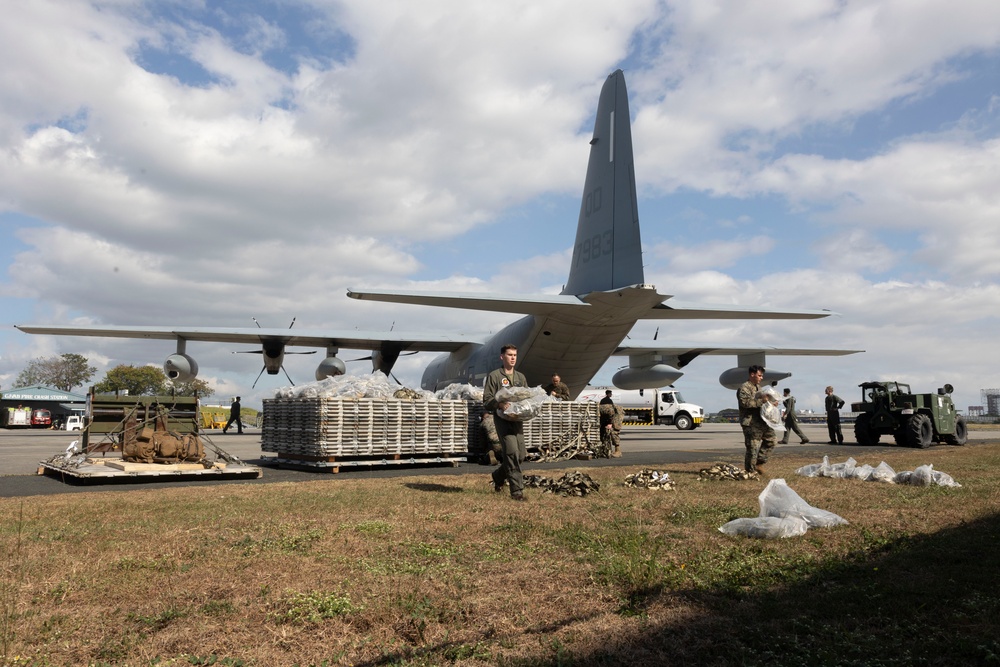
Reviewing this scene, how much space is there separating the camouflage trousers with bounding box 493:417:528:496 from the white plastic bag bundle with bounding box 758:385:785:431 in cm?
407

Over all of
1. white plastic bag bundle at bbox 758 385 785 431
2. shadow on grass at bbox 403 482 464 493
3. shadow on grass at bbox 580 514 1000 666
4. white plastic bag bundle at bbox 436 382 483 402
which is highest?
white plastic bag bundle at bbox 436 382 483 402

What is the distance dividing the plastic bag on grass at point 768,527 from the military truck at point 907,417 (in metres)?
17.2

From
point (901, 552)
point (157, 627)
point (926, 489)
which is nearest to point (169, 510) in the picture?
point (157, 627)

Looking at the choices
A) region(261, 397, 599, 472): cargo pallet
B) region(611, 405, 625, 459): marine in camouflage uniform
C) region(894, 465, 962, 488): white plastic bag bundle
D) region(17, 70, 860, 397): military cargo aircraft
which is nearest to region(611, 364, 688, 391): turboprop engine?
region(17, 70, 860, 397): military cargo aircraft

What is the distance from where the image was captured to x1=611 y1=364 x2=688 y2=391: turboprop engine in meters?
25.1

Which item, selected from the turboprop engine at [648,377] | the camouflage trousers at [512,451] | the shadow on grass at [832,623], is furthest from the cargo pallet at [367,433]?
the turboprop engine at [648,377]

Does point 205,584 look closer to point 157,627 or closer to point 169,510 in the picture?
point 157,627

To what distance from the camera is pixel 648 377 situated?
25.3m

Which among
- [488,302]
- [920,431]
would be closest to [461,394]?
[488,302]

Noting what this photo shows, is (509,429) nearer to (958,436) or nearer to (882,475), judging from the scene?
(882,475)

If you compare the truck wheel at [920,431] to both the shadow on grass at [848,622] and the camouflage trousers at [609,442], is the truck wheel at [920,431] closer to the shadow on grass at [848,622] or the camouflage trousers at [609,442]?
the camouflage trousers at [609,442]

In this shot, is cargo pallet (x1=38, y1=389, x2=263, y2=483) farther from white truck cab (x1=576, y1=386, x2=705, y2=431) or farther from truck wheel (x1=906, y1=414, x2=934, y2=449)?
white truck cab (x1=576, y1=386, x2=705, y2=431)

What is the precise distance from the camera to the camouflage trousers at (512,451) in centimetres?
804

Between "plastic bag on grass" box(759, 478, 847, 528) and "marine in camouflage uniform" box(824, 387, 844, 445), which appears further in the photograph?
"marine in camouflage uniform" box(824, 387, 844, 445)
